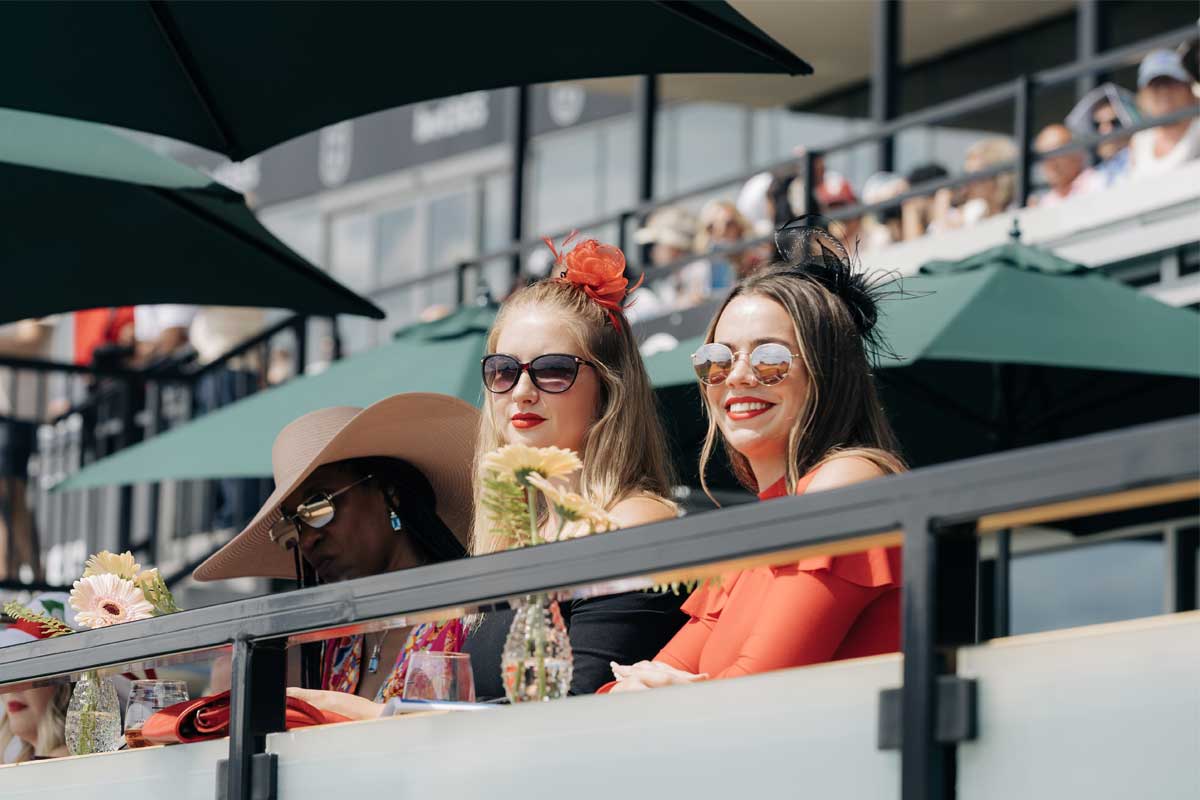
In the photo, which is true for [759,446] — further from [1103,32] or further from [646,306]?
[1103,32]

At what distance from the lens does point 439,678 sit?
253cm

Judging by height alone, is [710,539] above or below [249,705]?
above

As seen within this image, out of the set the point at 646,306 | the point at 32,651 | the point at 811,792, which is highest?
the point at 646,306

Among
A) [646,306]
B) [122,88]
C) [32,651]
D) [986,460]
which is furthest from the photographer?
[646,306]

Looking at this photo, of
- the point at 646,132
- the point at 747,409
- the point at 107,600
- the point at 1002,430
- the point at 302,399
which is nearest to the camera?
the point at 747,409

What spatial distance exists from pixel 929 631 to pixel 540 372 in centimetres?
175

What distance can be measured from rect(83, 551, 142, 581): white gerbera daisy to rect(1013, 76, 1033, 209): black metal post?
5.71 meters

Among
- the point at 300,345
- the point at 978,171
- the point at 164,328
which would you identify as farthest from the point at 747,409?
the point at 164,328

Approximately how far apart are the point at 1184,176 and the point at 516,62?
4.11 meters

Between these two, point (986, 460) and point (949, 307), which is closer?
point (986, 460)

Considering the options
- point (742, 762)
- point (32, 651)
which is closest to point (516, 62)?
point (32, 651)

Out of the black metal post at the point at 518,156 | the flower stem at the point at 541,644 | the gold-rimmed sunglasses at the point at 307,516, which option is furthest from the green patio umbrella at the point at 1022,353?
the black metal post at the point at 518,156

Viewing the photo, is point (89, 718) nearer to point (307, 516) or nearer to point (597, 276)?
point (307, 516)

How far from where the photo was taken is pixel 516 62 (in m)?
4.88
